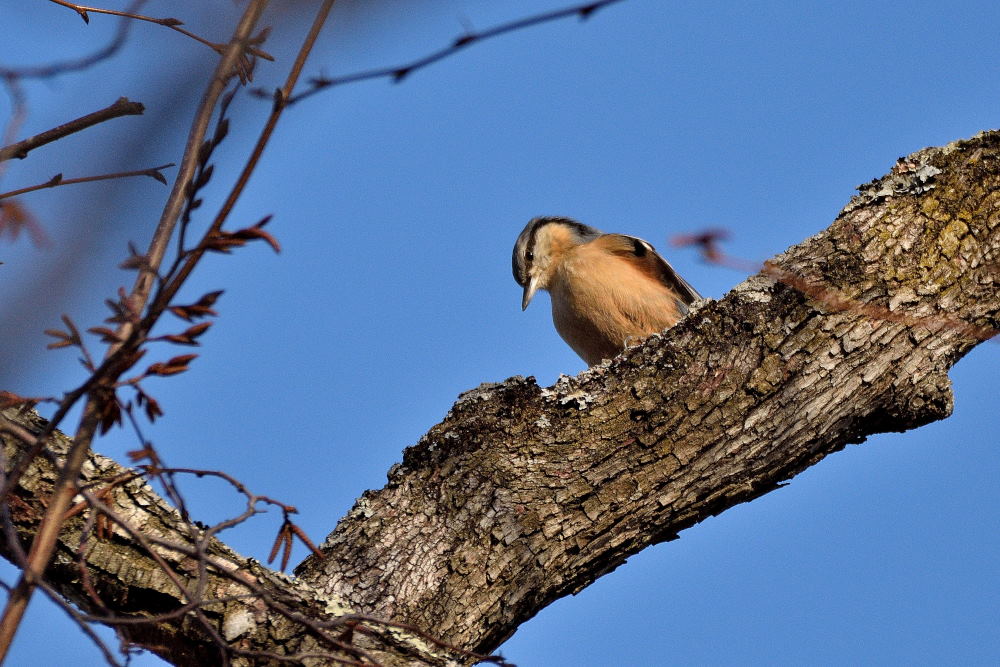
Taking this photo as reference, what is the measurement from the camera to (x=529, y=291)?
24.0 ft

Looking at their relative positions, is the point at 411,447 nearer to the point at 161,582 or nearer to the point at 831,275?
the point at 161,582

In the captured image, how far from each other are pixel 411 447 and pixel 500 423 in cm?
35

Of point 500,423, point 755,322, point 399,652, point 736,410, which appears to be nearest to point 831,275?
point 755,322

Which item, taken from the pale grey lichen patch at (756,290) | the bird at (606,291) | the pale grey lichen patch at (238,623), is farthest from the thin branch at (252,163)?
the bird at (606,291)

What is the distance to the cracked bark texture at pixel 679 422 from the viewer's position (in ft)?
11.9

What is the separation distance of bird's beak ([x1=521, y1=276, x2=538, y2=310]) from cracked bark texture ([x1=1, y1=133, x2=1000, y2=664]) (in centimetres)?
330

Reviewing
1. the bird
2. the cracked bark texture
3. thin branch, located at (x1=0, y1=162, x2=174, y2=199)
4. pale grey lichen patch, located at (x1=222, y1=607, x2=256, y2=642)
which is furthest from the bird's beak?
thin branch, located at (x1=0, y1=162, x2=174, y2=199)

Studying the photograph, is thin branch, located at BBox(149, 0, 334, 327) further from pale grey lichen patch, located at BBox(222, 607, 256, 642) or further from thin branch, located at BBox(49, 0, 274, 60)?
pale grey lichen patch, located at BBox(222, 607, 256, 642)

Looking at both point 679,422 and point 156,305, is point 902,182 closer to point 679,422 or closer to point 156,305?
point 679,422

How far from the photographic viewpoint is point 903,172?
13.6 feet

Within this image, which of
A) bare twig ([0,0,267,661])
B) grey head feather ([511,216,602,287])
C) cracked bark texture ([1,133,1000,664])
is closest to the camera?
bare twig ([0,0,267,661])

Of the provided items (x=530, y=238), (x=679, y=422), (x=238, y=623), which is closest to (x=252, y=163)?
(x=238, y=623)

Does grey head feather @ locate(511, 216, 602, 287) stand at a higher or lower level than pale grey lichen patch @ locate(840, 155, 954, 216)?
higher

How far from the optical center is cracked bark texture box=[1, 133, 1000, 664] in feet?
11.9
